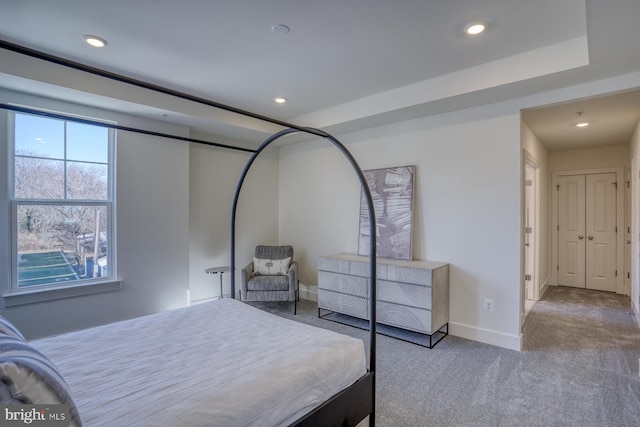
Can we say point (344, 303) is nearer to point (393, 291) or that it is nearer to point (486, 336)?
point (393, 291)

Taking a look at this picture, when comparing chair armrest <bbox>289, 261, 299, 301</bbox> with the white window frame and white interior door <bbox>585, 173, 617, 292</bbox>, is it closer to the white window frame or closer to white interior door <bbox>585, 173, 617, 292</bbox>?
the white window frame

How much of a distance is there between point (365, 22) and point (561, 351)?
3.35 meters

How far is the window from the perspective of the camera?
291cm

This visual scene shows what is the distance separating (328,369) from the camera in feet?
5.12

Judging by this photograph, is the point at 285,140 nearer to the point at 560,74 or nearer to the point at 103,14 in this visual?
the point at 103,14

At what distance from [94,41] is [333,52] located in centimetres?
181

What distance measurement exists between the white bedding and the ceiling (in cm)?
200

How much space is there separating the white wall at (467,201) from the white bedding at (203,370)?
6.59 ft

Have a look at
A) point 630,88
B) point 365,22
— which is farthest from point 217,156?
point 630,88

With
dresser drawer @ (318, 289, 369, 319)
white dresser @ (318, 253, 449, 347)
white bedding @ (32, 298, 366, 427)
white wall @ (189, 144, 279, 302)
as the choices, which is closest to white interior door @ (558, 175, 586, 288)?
white dresser @ (318, 253, 449, 347)

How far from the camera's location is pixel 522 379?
8.12 ft

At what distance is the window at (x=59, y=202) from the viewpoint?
2906 mm

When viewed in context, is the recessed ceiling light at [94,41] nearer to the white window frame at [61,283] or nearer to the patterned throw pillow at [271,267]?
the white window frame at [61,283]

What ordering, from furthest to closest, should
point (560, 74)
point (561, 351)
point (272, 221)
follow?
point (272, 221) < point (561, 351) < point (560, 74)
